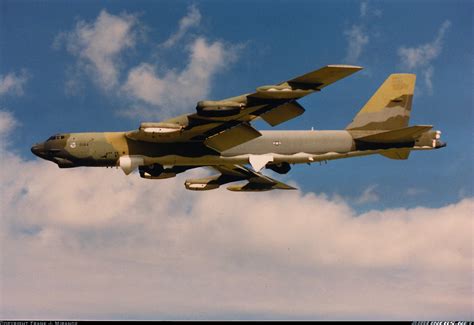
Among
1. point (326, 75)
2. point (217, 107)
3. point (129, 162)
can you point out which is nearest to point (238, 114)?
point (217, 107)

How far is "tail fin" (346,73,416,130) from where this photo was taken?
1740 inches

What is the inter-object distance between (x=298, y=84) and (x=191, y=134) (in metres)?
7.33

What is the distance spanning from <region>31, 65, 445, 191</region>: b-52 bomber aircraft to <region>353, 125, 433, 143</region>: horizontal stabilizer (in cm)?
6

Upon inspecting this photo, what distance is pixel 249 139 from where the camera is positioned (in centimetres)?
3956

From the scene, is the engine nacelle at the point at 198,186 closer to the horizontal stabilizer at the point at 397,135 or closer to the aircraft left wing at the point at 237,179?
the aircraft left wing at the point at 237,179

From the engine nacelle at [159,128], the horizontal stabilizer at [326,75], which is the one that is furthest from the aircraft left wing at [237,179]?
the horizontal stabilizer at [326,75]

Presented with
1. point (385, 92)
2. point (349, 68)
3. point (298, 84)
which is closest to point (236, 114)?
point (298, 84)

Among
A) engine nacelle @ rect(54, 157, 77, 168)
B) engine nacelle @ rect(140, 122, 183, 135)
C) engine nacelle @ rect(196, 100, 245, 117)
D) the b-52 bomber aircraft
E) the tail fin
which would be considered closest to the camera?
engine nacelle @ rect(196, 100, 245, 117)

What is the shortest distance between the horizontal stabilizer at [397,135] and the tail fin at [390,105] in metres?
1.61

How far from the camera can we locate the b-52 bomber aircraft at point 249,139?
36.1m

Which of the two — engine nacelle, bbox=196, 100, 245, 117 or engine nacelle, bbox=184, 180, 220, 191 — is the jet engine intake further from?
engine nacelle, bbox=196, 100, 245, 117

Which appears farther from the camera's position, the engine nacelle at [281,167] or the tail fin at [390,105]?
the tail fin at [390,105]

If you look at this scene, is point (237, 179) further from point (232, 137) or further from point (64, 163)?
point (64, 163)

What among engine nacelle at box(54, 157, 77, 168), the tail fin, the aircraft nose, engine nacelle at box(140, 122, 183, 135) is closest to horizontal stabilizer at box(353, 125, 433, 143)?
the tail fin
